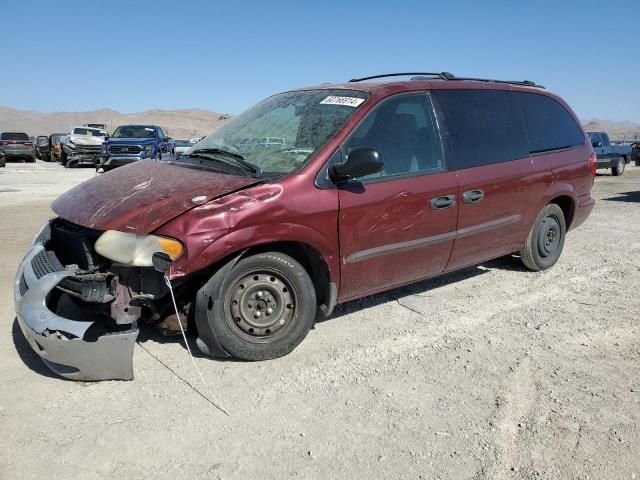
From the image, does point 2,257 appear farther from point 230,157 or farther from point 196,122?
point 196,122

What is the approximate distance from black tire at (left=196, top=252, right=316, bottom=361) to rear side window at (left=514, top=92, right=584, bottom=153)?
2.94 meters

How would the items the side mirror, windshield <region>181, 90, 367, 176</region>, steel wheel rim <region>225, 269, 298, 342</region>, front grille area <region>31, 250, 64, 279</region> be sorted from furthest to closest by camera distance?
1. windshield <region>181, 90, 367, 176</region>
2. the side mirror
3. steel wheel rim <region>225, 269, 298, 342</region>
4. front grille area <region>31, 250, 64, 279</region>

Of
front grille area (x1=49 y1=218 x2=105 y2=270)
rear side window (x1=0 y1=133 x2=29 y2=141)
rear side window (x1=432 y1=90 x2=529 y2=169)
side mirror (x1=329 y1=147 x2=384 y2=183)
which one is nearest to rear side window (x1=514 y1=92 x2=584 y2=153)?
rear side window (x1=432 y1=90 x2=529 y2=169)

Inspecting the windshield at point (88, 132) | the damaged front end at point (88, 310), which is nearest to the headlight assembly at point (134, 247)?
the damaged front end at point (88, 310)

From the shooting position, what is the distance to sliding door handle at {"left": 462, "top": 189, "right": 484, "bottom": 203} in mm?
4367

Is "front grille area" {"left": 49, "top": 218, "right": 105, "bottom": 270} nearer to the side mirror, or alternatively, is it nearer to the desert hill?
the side mirror

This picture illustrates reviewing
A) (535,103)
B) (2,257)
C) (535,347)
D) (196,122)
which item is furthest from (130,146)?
(196,122)

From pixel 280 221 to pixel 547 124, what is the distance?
11.1 ft

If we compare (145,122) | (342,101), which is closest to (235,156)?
(342,101)

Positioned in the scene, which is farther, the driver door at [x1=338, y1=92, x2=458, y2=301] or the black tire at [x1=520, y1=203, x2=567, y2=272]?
the black tire at [x1=520, y1=203, x2=567, y2=272]

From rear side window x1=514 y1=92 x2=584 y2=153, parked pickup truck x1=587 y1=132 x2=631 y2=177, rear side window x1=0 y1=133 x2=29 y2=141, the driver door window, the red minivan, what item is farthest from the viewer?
rear side window x1=0 y1=133 x2=29 y2=141

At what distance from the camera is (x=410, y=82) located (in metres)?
4.31

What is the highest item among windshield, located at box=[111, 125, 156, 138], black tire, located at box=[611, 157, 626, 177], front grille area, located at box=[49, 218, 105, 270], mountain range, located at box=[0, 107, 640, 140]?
mountain range, located at box=[0, 107, 640, 140]

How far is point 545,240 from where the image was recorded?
5.57 meters
